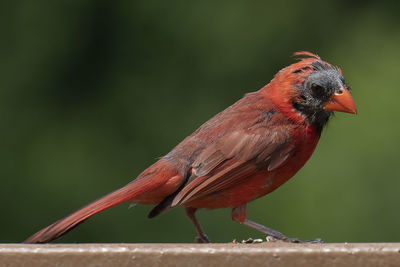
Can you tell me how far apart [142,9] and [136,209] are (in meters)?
1.67

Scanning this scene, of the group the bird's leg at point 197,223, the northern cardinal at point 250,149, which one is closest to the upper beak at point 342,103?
the northern cardinal at point 250,149

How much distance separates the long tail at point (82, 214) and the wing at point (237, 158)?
242 millimetres

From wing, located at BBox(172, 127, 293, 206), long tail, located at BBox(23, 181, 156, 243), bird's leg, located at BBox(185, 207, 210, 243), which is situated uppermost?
long tail, located at BBox(23, 181, 156, 243)

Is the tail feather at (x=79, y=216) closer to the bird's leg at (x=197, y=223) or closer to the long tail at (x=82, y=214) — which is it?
the long tail at (x=82, y=214)

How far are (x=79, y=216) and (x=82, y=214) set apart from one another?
0.6 inches

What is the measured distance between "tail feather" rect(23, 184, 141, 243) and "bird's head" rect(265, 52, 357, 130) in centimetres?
81

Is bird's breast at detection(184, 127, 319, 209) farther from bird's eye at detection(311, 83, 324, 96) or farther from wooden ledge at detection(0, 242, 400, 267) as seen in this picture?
wooden ledge at detection(0, 242, 400, 267)

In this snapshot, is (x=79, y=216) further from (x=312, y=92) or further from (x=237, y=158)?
(x=312, y=92)

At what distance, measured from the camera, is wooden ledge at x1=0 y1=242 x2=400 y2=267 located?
1.93m

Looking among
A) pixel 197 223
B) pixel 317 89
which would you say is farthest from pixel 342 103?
pixel 197 223

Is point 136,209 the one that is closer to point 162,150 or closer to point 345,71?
point 162,150

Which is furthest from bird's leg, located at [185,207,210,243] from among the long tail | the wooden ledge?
the wooden ledge
